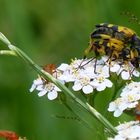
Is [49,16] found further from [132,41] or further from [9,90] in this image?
[132,41]

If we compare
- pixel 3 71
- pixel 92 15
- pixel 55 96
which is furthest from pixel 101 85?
pixel 3 71

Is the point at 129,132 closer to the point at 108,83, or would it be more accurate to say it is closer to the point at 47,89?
the point at 108,83

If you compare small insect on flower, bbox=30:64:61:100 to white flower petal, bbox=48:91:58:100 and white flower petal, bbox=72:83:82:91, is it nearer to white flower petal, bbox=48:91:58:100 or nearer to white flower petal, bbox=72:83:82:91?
white flower petal, bbox=48:91:58:100

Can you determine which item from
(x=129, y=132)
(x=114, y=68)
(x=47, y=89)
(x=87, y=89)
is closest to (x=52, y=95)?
(x=47, y=89)

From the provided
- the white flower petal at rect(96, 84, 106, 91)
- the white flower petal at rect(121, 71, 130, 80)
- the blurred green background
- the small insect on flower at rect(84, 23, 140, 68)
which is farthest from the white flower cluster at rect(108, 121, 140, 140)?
the blurred green background

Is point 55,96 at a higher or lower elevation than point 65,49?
lower

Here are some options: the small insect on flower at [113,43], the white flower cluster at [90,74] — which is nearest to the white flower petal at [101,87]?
the white flower cluster at [90,74]
